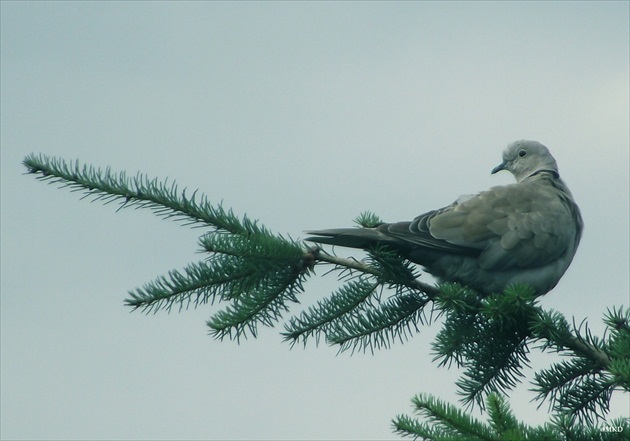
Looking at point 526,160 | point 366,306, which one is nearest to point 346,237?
point 366,306

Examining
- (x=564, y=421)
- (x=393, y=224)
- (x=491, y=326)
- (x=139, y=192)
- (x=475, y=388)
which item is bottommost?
(x=564, y=421)

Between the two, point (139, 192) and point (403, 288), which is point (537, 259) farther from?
point (139, 192)

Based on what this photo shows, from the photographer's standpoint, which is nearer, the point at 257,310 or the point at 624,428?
the point at 624,428

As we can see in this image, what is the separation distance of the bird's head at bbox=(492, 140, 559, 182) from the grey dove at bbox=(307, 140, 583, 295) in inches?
30.2

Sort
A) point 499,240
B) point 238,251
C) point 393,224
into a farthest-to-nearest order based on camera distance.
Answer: point 499,240, point 393,224, point 238,251

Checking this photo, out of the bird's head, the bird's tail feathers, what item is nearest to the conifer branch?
the bird's tail feathers

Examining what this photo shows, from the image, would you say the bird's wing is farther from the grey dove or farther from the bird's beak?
the bird's beak

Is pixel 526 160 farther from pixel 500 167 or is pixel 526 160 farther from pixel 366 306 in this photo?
pixel 366 306

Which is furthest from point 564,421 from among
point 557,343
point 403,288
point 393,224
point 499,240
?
point 499,240

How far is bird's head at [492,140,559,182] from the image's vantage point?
6078 millimetres

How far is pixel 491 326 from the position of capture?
3.80 meters

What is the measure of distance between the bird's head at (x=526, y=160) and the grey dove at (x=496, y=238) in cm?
77

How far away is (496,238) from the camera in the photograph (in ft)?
15.8

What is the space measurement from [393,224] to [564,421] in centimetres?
180
